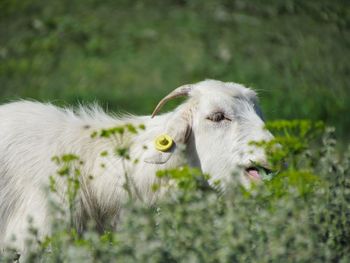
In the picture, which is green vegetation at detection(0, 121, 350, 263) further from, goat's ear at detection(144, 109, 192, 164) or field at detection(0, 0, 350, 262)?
goat's ear at detection(144, 109, 192, 164)

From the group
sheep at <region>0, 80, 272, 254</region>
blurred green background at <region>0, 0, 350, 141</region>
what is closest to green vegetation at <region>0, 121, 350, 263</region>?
sheep at <region>0, 80, 272, 254</region>

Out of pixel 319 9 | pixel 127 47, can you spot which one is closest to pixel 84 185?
pixel 319 9

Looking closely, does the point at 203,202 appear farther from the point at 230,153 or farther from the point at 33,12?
the point at 33,12

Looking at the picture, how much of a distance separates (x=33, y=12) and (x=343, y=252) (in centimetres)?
1834

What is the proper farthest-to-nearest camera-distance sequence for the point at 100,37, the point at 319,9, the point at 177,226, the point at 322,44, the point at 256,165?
the point at 100,37 → the point at 319,9 → the point at 322,44 → the point at 256,165 → the point at 177,226

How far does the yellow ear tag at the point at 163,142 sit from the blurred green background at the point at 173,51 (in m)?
5.77

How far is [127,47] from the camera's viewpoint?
18875 millimetres

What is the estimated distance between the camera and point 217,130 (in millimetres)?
5562

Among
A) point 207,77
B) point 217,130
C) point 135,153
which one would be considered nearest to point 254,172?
point 217,130

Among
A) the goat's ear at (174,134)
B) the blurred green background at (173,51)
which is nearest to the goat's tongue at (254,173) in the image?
the goat's ear at (174,134)

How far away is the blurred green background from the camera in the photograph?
1354 cm

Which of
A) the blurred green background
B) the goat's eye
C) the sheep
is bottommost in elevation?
the blurred green background

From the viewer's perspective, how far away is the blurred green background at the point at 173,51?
44.4 ft

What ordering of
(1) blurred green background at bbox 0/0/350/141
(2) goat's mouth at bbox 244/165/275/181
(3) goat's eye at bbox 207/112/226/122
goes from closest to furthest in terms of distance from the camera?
(2) goat's mouth at bbox 244/165/275/181 < (3) goat's eye at bbox 207/112/226/122 < (1) blurred green background at bbox 0/0/350/141
